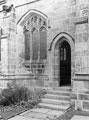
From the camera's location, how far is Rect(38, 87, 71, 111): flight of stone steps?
6383mm

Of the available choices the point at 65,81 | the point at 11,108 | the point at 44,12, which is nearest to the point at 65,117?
the point at 11,108

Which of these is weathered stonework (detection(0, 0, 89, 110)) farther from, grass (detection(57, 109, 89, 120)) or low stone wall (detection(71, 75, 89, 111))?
grass (detection(57, 109, 89, 120))

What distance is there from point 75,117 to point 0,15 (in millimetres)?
7559

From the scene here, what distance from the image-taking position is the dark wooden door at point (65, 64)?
8491 millimetres

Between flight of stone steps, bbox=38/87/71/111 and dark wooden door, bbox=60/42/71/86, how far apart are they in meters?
1.01

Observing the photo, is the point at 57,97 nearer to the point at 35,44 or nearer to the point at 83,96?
the point at 83,96

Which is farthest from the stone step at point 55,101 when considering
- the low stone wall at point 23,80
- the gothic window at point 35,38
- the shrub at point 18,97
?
the gothic window at point 35,38

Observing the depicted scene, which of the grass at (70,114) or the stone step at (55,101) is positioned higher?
the stone step at (55,101)

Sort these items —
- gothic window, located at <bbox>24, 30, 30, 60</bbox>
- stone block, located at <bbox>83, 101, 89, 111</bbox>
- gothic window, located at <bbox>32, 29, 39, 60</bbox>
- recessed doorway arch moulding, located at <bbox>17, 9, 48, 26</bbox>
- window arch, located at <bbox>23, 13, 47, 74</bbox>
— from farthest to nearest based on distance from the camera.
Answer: gothic window, located at <bbox>24, 30, 30, 60</bbox>, gothic window, located at <bbox>32, 29, 39, 60</bbox>, window arch, located at <bbox>23, 13, 47, 74</bbox>, recessed doorway arch moulding, located at <bbox>17, 9, 48, 26</bbox>, stone block, located at <bbox>83, 101, 89, 111</bbox>

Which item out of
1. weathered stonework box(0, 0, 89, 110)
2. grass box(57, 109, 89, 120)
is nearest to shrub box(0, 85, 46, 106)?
weathered stonework box(0, 0, 89, 110)

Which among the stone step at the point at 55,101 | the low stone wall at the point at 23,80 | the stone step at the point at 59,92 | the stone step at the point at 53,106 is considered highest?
the low stone wall at the point at 23,80

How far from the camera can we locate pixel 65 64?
8672 mm

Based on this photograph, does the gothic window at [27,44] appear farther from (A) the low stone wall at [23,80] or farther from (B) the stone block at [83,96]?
(B) the stone block at [83,96]

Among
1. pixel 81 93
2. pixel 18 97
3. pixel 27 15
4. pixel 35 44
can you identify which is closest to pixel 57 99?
pixel 81 93
